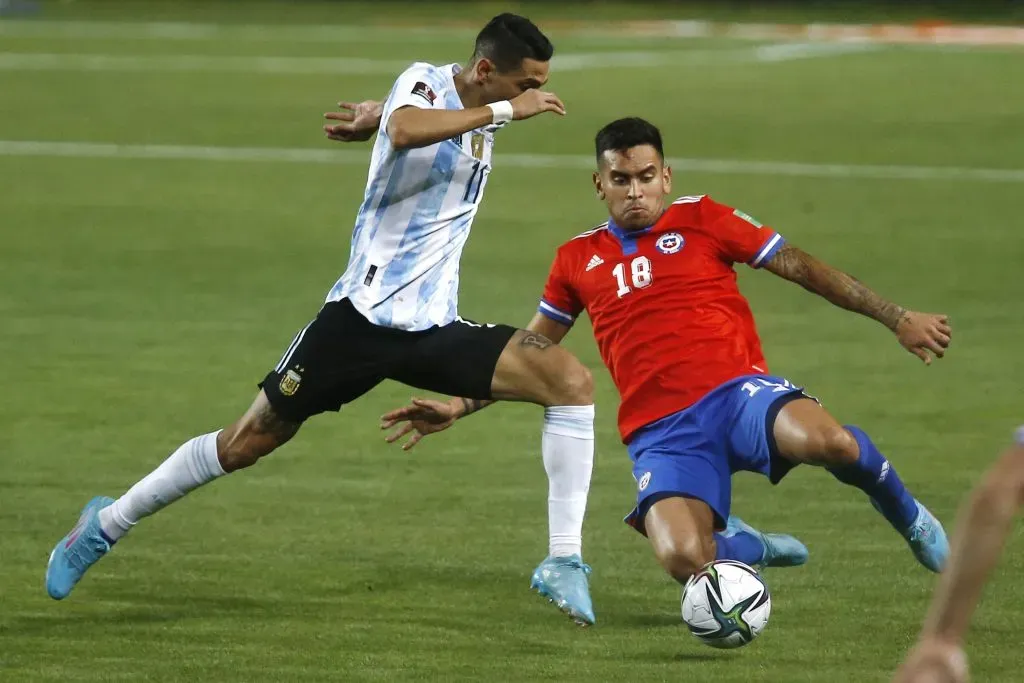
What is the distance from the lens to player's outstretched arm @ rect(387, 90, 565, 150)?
6.50 metres

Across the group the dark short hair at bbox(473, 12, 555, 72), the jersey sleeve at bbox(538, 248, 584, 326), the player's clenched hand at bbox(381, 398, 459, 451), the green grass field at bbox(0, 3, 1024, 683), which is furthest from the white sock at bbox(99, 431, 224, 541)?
the dark short hair at bbox(473, 12, 555, 72)

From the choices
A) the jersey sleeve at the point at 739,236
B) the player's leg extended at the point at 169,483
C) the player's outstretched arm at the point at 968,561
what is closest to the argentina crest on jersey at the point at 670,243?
the jersey sleeve at the point at 739,236

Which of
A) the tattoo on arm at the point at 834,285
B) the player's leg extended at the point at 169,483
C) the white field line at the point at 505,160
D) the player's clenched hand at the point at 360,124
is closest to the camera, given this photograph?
the tattoo on arm at the point at 834,285

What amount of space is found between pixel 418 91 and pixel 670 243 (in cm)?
107

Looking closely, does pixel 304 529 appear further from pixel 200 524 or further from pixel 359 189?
pixel 359 189

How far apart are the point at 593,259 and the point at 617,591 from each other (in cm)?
122

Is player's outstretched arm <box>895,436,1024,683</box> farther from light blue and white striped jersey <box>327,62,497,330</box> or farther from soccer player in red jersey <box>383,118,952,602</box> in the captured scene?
light blue and white striped jersey <box>327,62,497,330</box>

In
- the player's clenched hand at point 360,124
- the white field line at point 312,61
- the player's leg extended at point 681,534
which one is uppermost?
the player's clenched hand at point 360,124

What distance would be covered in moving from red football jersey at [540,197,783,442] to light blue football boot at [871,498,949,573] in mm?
763

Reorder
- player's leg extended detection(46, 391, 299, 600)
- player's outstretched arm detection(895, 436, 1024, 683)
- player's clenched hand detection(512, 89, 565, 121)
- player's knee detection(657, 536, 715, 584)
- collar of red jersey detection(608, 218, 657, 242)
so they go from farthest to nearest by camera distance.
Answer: collar of red jersey detection(608, 218, 657, 242)
player's leg extended detection(46, 391, 299, 600)
player's clenched hand detection(512, 89, 565, 121)
player's knee detection(657, 536, 715, 584)
player's outstretched arm detection(895, 436, 1024, 683)

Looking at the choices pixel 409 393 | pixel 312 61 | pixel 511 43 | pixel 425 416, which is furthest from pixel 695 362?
pixel 312 61

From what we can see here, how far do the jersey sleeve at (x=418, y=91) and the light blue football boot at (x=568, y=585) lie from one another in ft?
5.38

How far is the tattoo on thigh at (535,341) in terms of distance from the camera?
22.1 feet

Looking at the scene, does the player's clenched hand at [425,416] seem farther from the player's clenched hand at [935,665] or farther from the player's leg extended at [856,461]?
the player's clenched hand at [935,665]
